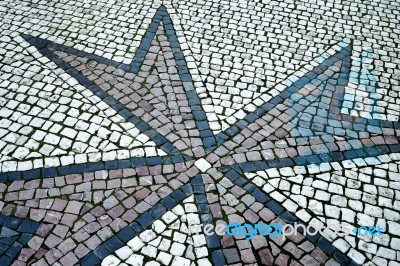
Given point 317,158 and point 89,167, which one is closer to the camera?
point 89,167

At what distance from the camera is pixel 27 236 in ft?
14.1

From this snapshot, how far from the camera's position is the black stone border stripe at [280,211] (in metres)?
4.23

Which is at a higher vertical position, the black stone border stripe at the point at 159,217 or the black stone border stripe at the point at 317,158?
the black stone border stripe at the point at 317,158

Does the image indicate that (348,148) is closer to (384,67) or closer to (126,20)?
(384,67)

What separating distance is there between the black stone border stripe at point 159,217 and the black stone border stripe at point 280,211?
0.47 metres

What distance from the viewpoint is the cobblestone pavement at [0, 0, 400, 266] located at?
4340mm

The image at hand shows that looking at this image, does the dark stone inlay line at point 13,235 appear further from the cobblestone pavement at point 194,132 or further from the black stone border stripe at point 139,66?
the black stone border stripe at point 139,66

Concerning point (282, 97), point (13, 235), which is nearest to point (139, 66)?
point (282, 97)

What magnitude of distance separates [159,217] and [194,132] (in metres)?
1.47

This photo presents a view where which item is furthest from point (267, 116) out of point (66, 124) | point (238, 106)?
point (66, 124)

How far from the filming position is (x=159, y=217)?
4508 millimetres

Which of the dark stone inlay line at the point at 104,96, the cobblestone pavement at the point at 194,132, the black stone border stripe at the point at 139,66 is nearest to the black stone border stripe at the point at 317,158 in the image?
the cobblestone pavement at the point at 194,132

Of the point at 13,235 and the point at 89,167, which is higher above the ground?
the point at 89,167

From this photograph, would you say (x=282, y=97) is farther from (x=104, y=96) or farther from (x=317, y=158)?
(x=104, y=96)
